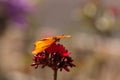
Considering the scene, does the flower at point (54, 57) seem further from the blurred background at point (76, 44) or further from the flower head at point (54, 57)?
the blurred background at point (76, 44)

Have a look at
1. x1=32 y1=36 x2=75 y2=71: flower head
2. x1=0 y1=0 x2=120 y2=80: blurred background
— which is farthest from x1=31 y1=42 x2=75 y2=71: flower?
x1=0 y1=0 x2=120 y2=80: blurred background

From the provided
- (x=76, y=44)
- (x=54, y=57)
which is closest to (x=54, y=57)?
(x=54, y=57)

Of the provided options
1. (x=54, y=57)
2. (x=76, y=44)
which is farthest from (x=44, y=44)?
(x=76, y=44)

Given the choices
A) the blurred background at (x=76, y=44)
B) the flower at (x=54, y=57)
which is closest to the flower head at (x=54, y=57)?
the flower at (x=54, y=57)

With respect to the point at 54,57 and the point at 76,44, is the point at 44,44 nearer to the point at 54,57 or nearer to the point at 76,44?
the point at 54,57

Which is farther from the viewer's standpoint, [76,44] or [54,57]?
[76,44]

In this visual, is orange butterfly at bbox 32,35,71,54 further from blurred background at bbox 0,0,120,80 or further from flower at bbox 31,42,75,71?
blurred background at bbox 0,0,120,80

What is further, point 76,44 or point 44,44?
point 76,44

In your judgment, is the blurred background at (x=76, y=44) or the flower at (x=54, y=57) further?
the blurred background at (x=76, y=44)
